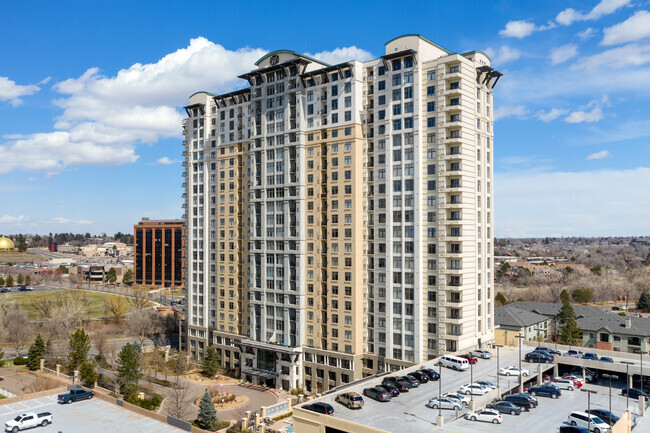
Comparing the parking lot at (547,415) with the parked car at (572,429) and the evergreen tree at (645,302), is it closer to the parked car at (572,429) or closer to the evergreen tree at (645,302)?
the parked car at (572,429)

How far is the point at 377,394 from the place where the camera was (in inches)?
2190

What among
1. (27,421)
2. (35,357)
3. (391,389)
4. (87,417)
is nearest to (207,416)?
(87,417)

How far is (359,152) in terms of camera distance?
80.1 metres

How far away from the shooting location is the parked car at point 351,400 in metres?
52.8

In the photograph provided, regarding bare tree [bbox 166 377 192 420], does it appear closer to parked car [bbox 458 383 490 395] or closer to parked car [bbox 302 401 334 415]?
parked car [bbox 302 401 334 415]

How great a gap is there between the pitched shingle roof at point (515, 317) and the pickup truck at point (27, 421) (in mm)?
78295

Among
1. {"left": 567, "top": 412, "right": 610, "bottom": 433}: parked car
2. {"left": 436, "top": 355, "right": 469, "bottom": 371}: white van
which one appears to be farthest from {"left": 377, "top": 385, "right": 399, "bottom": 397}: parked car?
{"left": 567, "top": 412, "right": 610, "bottom": 433}: parked car

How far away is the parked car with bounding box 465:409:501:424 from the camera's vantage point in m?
49.2

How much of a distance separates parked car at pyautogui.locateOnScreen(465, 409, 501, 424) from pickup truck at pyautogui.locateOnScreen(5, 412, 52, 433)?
171 feet

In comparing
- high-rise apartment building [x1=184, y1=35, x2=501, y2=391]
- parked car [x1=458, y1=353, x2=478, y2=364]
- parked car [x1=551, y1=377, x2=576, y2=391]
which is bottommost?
parked car [x1=551, y1=377, x2=576, y2=391]

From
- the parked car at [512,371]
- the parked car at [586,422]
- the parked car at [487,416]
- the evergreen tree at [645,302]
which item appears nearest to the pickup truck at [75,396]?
the parked car at [487,416]

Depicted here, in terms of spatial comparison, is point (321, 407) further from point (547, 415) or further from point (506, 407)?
point (547, 415)

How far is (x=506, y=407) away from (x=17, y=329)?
4140 inches

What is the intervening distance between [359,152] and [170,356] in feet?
203
